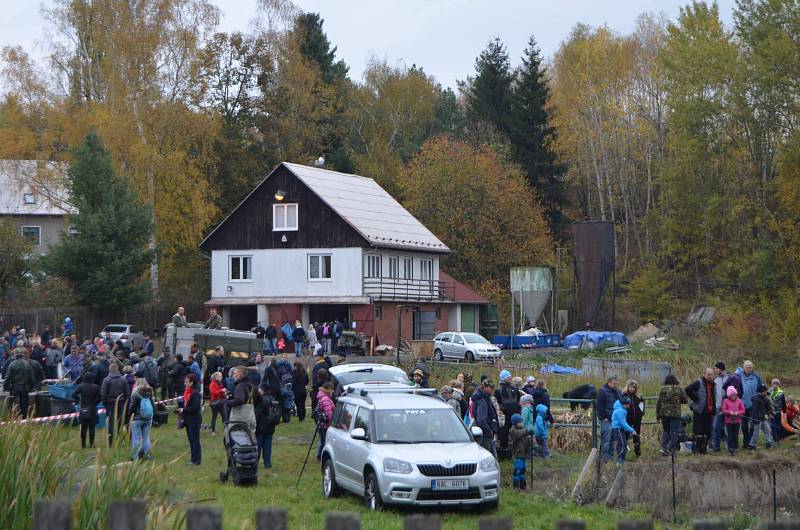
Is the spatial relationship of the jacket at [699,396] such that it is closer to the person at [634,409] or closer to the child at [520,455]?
the person at [634,409]

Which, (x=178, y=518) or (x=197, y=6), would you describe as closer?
(x=178, y=518)

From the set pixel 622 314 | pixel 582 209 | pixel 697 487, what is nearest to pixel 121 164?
pixel 622 314

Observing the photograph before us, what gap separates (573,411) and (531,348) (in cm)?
2977

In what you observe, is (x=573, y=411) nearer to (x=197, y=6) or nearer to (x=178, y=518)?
(x=178, y=518)

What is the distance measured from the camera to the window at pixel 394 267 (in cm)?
5691

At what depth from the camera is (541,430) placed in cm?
2089

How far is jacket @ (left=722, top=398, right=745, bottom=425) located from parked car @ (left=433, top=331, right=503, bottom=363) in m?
23.1

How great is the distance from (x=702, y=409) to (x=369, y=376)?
24.0 ft

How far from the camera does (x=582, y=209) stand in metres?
80.0

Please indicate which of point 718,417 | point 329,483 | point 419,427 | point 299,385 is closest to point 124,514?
point 419,427

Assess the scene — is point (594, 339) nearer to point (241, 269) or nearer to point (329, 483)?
point (241, 269)

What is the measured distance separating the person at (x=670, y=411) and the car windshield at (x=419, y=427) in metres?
6.32

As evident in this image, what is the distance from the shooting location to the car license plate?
14812 millimetres

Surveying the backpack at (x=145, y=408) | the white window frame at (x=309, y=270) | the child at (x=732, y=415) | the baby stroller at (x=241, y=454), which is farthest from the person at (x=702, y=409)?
the white window frame at (x=309, y=270)
